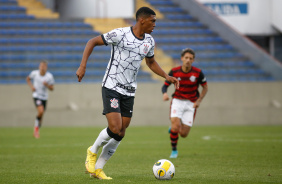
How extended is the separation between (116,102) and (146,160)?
3.11m

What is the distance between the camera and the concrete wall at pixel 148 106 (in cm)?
2152

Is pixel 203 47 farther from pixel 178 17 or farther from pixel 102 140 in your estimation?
pixel 102 140

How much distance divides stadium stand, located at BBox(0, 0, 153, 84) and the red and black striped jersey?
498 inches

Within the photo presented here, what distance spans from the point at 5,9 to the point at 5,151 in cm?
1581

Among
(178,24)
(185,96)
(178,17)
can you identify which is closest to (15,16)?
(178,24)

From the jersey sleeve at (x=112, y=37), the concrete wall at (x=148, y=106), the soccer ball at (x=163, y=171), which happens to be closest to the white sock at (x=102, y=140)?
the soccer ball at (x=163, y=171)

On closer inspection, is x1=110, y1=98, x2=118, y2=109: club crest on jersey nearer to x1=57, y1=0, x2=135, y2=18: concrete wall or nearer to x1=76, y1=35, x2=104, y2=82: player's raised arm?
x1=76, y1=35, x2=104, y2=82: player's raised arm

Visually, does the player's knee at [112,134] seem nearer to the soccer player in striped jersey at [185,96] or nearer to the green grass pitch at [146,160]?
the green grass pitch at [146,160]

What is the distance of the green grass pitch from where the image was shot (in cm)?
695

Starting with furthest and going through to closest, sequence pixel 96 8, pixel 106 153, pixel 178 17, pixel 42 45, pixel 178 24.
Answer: pixel 96 8, pixel 178 17, pixel 178 24, pixel 42 45, pixel 106 153

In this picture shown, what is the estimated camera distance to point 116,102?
6.77 meters

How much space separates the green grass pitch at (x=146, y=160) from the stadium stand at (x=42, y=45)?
8.27m

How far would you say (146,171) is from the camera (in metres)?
7.89

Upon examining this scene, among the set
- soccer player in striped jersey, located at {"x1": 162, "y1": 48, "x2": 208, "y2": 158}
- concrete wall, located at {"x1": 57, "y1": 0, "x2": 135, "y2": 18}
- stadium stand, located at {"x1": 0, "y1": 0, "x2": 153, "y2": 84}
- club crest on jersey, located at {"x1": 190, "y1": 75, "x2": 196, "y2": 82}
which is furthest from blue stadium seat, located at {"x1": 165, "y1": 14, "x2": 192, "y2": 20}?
club crest on jersey, located at {"x1": 190, "y1": 75, "x2": 196, "y2": 82}
